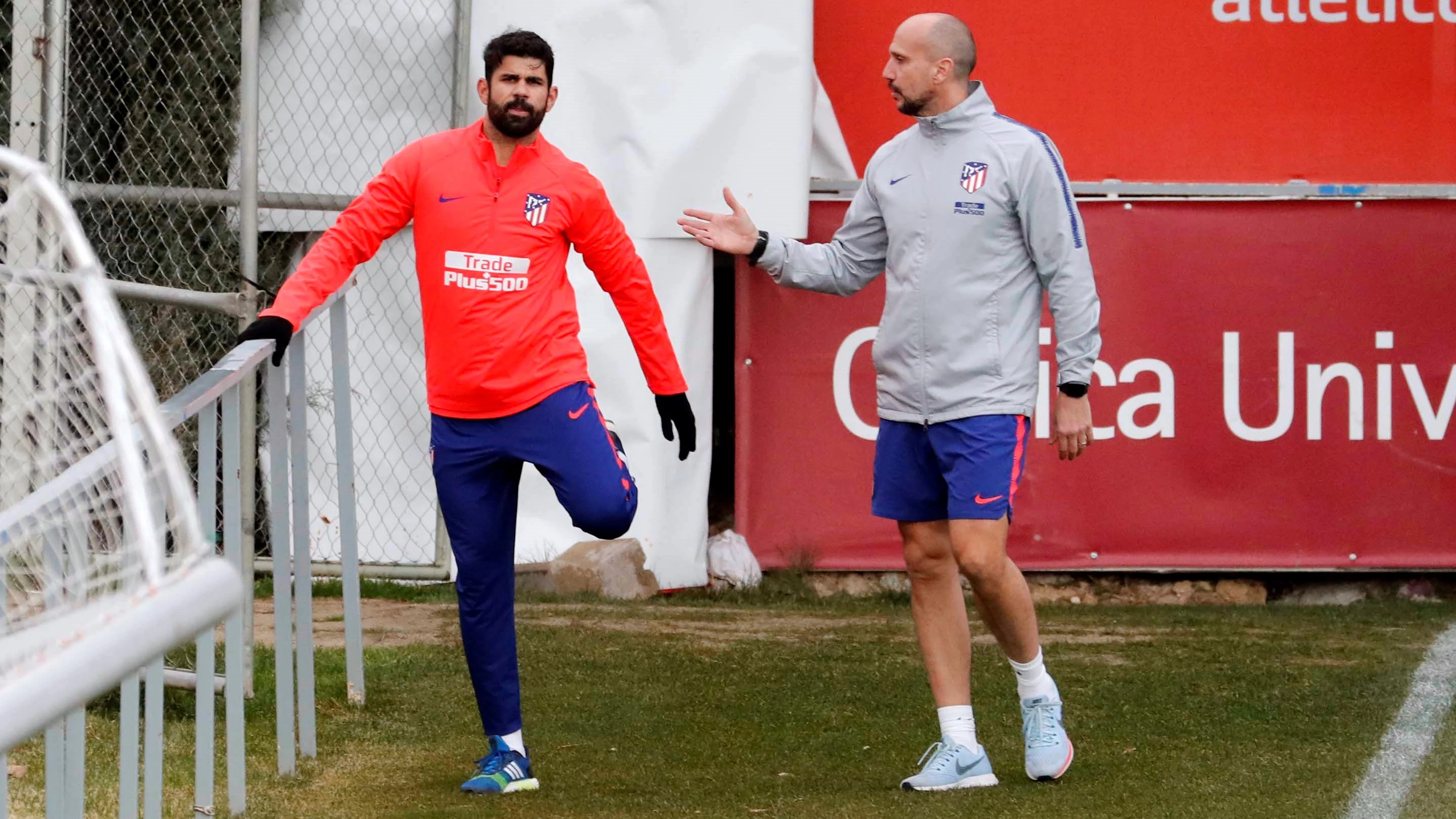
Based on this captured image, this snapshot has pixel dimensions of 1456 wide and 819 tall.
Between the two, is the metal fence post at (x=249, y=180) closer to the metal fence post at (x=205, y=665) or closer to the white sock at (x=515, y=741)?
the white sock at (x=515, y=741)

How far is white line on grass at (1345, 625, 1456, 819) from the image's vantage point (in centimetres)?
446

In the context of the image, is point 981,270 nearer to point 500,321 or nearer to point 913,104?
point 913,104

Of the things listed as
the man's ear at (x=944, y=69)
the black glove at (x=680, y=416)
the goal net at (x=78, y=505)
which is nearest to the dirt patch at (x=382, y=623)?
the black glove at (x=680, y=416)

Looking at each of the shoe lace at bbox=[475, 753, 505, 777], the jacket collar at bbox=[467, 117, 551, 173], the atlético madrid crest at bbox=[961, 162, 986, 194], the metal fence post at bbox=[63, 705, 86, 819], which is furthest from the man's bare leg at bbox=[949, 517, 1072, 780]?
the metal fence post at bbox=[63, 705, 86, 819]

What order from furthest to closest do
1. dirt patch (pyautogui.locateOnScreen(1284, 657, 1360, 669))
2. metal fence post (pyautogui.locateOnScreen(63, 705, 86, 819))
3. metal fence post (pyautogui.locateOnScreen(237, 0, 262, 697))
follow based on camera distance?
dirt patch (pyautogui.locateOnScreen(1284, 657, 1360, 669)) → metal fence post (pyautogui.locateOnScreen(237, 0, 262, 697)) → metal fence post (pyautogui.locateOnScreen(63, 705, 86, 819))

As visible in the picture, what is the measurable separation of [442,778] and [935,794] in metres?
1.31

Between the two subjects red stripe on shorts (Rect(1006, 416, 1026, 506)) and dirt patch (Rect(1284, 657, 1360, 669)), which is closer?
red stripe on shorts (Rect(1006, 416, 1026, 506))

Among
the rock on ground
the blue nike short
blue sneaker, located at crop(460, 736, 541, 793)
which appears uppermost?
the blue nike short

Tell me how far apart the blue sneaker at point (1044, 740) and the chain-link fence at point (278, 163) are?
3589mm

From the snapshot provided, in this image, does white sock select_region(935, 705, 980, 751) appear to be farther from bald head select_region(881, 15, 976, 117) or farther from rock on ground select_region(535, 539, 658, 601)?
rock on ground select_region(535, 539, 658, 601)

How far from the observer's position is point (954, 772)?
4.61 meters

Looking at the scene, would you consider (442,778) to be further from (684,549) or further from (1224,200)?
(1224,200)

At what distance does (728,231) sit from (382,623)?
299 cm

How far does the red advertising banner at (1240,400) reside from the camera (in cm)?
795
